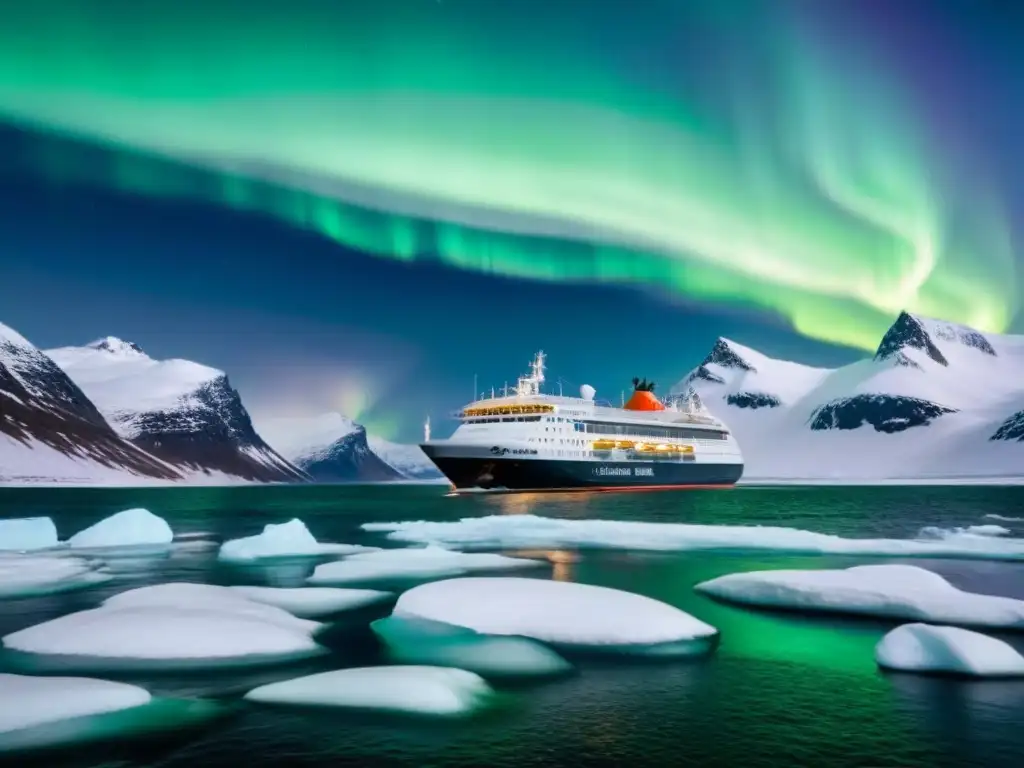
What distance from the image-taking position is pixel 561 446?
97.6m

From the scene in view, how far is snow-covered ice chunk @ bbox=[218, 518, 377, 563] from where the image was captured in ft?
123

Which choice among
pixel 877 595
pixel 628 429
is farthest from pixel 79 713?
pixel 628 429

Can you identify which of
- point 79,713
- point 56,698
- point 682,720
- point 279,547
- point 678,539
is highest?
point 678,539

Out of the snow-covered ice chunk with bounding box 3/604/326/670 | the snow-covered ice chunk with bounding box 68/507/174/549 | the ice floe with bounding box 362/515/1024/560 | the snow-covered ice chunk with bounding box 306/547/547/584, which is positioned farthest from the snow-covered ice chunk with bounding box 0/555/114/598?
the ice floe with bounding box 362/515/1024/560

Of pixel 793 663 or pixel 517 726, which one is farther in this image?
pixel 793 663

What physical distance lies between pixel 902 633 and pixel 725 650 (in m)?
3.79

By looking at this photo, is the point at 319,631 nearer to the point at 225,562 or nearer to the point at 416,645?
the point at 416,645

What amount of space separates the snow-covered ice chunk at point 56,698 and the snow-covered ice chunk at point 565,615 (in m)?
7.93

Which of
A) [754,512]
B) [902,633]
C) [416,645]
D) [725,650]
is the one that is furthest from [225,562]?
[754,512]

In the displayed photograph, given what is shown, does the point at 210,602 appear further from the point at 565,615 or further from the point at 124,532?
the point at 124,532

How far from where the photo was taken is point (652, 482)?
377 feet

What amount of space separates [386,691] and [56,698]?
542 cm

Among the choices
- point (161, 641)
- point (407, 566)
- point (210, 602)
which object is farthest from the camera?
point (407, 566)

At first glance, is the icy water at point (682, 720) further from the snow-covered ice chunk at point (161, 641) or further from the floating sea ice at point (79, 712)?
the snow-covered ice chunk at point (161, 641)
